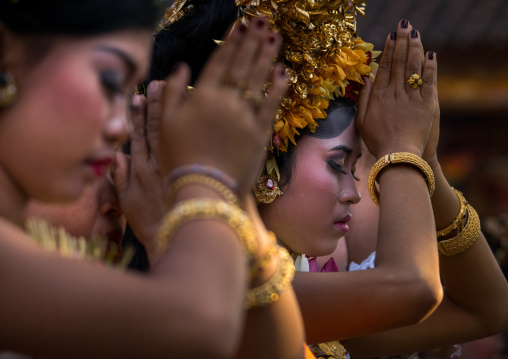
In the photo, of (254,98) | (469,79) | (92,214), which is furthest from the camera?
(469,79)

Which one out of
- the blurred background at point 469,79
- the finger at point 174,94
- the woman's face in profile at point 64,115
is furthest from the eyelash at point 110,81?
the blurred background at point 469,79

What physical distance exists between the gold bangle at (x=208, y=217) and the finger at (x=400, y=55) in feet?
4.10

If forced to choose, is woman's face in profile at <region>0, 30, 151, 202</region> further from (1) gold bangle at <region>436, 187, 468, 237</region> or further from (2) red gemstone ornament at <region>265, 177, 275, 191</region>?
(1) gold bangle at <region>436, 187, 468, 237</region>

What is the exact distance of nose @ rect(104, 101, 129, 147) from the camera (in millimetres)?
1272

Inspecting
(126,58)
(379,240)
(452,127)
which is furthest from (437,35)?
(126,58)

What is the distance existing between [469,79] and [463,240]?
22.5 feet

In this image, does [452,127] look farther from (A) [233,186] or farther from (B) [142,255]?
(A) [233,186]

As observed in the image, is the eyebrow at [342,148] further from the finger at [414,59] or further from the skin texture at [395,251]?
the finger at [414,59]

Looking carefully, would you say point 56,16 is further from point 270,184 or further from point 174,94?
point 270,184

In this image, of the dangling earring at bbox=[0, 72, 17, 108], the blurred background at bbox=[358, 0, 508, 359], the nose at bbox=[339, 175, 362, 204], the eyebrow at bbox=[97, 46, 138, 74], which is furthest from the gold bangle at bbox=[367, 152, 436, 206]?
the blurred background at bbox=[358, 0, 508, 359]

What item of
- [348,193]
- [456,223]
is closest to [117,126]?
[348,193]

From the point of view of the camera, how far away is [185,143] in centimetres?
127

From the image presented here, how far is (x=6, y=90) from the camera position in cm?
120

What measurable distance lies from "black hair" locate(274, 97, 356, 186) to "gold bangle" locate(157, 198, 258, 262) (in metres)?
1.18
